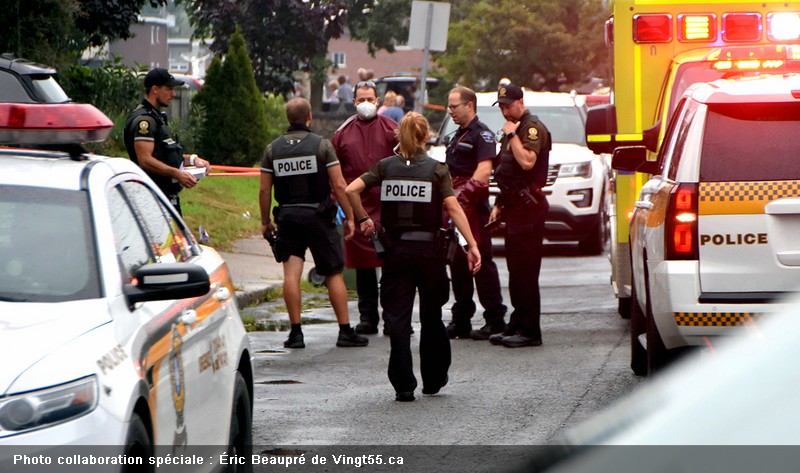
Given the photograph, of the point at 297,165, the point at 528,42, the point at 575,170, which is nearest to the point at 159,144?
the point at 297,165

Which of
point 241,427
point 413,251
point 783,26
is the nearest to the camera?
point 241,427

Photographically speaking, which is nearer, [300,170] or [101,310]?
[101,310]

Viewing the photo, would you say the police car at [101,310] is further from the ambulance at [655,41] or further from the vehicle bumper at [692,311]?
the ambulance at [655,41]

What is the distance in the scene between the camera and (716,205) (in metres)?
7.05

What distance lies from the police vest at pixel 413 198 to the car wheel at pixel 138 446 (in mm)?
4120

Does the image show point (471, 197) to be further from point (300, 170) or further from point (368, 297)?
point (368, 297)

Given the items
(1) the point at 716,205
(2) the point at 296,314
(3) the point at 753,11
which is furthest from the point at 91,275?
(3) the point at 753,11

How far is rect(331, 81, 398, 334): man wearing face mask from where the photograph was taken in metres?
11.4

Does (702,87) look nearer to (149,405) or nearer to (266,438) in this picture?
(266,438)

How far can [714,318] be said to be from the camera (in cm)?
700

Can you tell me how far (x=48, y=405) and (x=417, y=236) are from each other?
4.60m

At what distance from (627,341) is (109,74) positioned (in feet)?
45.3

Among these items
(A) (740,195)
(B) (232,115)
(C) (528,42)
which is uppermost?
(C) (528,42)

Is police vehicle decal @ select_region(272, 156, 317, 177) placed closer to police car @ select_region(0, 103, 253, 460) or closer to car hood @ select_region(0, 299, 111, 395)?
police car @ select_region(0, 103, 253, 460)
